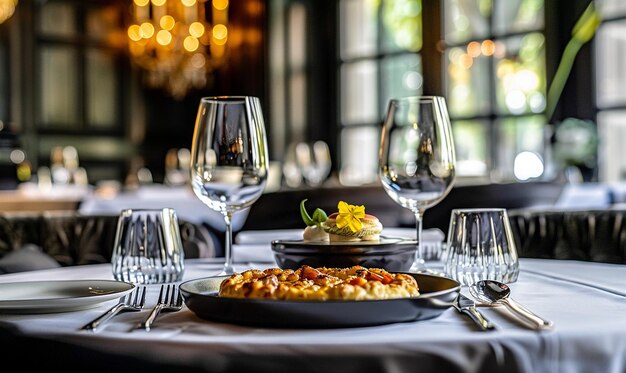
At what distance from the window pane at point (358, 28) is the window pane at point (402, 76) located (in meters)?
0.22

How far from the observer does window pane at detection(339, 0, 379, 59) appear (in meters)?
6.61

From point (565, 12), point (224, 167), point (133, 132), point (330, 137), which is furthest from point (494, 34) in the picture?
point (224, 167)

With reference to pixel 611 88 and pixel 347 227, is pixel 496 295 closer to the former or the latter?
pixel 347 227

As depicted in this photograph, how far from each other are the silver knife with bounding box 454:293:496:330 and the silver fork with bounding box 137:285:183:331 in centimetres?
25

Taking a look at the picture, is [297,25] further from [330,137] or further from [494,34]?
[494,34]

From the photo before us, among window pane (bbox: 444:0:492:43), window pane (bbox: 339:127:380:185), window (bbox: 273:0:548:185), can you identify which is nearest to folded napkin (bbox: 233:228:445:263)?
window (bbox: 273:0:548:185)

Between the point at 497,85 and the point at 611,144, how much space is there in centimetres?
92

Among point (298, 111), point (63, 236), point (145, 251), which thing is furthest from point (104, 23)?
point (145, 251)

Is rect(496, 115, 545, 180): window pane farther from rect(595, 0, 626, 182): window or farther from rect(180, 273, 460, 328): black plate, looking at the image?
rect(180, 273, 460, 328): black plate

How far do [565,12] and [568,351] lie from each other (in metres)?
4.82

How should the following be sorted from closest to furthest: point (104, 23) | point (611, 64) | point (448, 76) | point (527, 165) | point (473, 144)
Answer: point (611, 64) → point (527, 165) → point (473, 144) → point (448, 76) → point (104, 23)

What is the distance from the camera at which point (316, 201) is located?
2.08 meters

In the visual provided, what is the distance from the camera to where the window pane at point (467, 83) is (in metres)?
5.63

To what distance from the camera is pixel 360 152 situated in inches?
268
